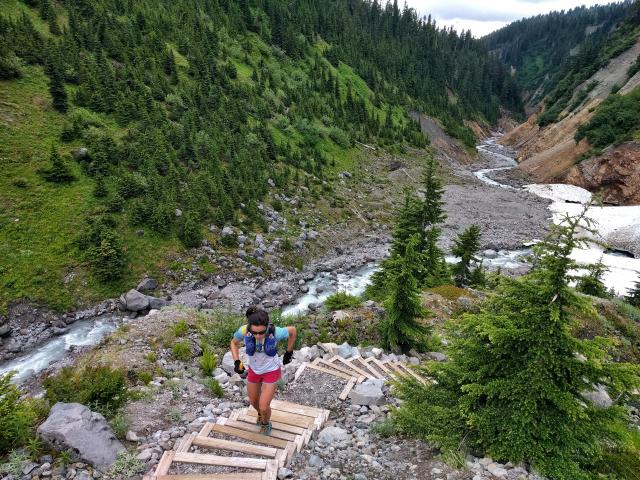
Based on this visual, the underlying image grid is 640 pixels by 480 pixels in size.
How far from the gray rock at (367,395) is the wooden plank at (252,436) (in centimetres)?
249

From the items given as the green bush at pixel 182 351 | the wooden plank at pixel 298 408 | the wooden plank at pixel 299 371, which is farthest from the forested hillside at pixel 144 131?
the wooden plank at pixel 298 408

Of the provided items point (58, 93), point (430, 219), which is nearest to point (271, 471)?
point (430, 219)

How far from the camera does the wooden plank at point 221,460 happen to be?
632 centimetres

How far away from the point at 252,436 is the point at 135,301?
16725 mm

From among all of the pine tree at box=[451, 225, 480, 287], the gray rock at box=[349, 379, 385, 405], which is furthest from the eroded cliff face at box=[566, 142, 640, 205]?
the gray rock at box=[349, 379, 385, 405]

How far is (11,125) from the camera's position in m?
24.9

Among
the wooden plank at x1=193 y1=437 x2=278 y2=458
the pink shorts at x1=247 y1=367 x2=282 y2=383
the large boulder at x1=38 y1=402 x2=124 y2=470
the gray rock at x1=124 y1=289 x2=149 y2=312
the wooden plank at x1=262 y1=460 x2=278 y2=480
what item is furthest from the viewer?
the gray rock at x1=124 y1=289 x2=149 y2=312

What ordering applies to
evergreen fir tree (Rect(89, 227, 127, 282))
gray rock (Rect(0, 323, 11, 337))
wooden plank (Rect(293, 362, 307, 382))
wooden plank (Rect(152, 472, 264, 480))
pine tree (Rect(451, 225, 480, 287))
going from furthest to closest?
pine tree (Rect(451, 225, 480, 287))
evergreen fir tree (Rect(89, 227, 127, 282))
gray rock (Rect(0, 323, 11, 337))
wooden plank (Rect(293, 362, 307, 382))
wooden plank (Rect(152, 472, 264, 480))

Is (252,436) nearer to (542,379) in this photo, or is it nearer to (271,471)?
(271,471)

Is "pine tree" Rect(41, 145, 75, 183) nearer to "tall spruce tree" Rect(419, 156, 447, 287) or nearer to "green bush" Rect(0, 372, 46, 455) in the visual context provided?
"green bush" Rect(0, 372, 46, 455)

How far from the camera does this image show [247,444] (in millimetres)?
6973

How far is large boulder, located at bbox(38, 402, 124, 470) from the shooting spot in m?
6.36

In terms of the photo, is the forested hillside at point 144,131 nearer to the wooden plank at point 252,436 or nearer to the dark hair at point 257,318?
the wooden plank at point 252,436

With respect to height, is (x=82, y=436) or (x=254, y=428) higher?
(x=82, y=436)
